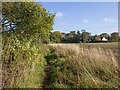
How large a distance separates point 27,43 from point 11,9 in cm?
165

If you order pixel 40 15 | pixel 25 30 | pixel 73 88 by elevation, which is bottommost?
pixel 73 88

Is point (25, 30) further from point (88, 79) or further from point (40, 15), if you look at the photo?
point (88, 79)

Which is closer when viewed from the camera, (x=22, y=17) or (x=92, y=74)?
(x=92, y=74)

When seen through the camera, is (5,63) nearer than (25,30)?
Yes

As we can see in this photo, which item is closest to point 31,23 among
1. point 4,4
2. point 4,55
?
point 4,4

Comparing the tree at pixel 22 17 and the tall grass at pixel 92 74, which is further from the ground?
the tree at pixel 22 17

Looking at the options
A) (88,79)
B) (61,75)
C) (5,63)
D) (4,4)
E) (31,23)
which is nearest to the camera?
(5,63)

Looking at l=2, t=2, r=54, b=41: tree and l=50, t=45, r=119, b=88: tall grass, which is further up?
l=2, t=2, r=54, b=41: tree

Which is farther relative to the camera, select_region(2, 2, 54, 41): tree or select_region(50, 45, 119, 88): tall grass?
select_region(2, 2, 54, 41): tree

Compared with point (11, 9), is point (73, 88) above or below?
below

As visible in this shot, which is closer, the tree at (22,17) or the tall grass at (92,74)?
the tall grass at (92,74)

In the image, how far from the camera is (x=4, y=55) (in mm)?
7395

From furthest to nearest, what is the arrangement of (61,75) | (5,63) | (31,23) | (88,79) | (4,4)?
(31,23), (4,4), (61,75), (88,79), (5,63)

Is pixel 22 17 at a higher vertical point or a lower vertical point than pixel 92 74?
higher
